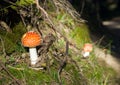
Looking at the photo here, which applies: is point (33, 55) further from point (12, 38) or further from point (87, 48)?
point (87, 48)

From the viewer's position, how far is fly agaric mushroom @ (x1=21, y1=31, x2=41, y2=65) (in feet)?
14.7

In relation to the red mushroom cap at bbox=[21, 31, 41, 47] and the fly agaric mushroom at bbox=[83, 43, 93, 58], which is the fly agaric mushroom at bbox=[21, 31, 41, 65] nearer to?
the red mushroom cap at bbox=[21, 31, 41, 47]

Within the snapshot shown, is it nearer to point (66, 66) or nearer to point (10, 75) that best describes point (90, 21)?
point (66, 66)

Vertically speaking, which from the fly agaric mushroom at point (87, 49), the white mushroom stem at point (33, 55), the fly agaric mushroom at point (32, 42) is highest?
the fly agaric mushroom at point (32, 42)

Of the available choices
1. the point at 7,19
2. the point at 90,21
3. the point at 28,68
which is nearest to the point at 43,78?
the point at 28,68

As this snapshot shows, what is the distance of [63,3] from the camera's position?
5320mm

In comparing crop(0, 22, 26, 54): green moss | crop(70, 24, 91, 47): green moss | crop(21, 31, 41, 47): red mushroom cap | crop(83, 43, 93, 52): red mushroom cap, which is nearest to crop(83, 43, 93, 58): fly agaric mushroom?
crop(83, 43, 93, 52): red mushroom cap

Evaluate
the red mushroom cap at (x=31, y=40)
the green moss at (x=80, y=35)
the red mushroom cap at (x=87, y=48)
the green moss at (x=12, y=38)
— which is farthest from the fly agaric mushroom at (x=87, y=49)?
the red mushroom cap at (x=31, y=40)

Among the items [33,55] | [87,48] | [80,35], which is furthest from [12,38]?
[80,35]

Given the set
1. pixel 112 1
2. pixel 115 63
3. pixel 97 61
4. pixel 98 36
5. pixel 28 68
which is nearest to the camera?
pixel 28 68

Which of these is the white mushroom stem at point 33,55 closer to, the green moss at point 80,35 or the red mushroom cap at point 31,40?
the red mushroom cap at point 31,40

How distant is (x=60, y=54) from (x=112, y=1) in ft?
49.7

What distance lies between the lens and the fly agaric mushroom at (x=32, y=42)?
177 inches

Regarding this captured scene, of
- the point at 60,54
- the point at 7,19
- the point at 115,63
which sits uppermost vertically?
the point at 7,19
